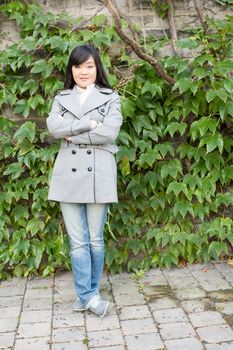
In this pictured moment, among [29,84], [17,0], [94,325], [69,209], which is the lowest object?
[94,325]

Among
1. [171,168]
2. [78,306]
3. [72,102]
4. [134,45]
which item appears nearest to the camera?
[72,102]

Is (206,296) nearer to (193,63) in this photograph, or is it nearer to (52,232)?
(52,232)

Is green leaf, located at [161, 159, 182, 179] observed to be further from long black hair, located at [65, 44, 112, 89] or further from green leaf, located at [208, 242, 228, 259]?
long black hair, located at [65, 44, 112, 89]

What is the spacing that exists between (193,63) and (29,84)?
124 centimetres

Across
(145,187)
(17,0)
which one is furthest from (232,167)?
(17,0)

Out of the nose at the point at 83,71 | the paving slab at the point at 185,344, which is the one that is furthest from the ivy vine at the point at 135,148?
the paving slab at the point at 185,344

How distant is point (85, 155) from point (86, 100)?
0.34 metres

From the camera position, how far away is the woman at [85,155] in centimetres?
322

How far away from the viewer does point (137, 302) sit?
11.6 ft

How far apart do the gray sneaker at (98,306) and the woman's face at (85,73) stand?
1355 millimetres

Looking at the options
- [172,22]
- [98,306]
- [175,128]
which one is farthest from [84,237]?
[172,22]

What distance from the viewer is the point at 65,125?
3.21 metres

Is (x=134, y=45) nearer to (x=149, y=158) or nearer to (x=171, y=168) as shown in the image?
(x=149, y=158)

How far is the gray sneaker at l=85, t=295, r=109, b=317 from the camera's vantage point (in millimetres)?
3297
